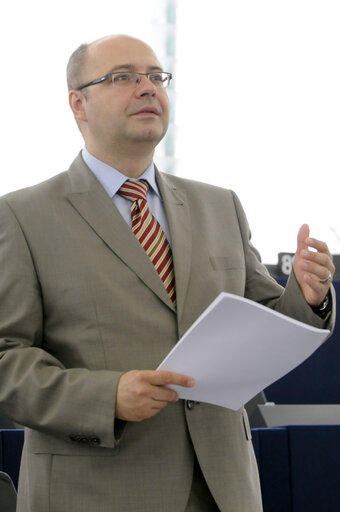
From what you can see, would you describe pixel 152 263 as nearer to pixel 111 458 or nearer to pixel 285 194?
A: pixel 111 458

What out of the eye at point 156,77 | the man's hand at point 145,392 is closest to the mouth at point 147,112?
the eye at point 156,77

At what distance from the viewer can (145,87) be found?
1672 mm

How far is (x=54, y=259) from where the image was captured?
1524 mm

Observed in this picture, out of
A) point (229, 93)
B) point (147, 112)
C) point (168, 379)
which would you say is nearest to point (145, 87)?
point (147, 112)

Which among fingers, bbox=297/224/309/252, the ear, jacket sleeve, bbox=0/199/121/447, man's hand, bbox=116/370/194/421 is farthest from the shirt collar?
man's hand, bbox=116/370/194/421

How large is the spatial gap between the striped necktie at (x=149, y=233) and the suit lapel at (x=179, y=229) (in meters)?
0.03

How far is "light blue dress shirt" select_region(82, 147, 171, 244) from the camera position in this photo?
1.65 m

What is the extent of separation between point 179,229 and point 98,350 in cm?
32

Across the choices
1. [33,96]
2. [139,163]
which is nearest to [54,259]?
[139,163]

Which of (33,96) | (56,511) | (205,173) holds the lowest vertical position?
(56,511)

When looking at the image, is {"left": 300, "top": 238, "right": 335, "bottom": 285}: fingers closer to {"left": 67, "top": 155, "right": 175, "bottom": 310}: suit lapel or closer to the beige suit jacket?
the beige suit jacket

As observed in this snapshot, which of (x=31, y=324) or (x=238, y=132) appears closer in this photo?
(x=31, y=324)

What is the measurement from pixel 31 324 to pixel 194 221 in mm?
424

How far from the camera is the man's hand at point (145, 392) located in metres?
1.28
